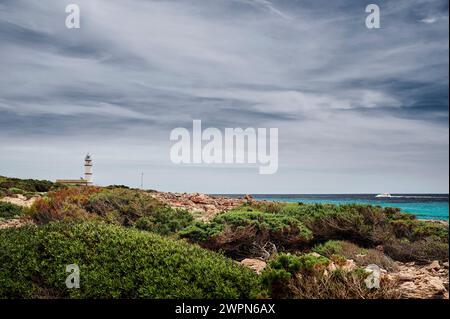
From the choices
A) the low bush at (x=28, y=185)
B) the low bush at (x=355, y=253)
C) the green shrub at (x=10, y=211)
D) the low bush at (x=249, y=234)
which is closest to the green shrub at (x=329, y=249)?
the low bush at (x=355, y=253)

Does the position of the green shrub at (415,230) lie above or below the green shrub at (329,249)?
above

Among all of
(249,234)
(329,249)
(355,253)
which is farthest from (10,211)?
(355,253)

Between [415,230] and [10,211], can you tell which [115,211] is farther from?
[415,230]

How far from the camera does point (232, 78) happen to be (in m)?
8.70

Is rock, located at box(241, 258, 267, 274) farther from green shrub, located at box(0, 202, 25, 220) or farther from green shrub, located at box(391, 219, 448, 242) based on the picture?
green shrub, located at box(0, 202, 25, 220)

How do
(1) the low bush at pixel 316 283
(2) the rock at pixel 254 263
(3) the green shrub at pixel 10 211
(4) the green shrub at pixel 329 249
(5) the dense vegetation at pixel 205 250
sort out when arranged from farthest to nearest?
(3) the green shrub at pixel 10 211 → (4) the green shrub at pixel 329 249 → (2) the rock at pixel 254 263 → (5) the dense vegetation at pixel 205 250 → (1) the low bush at pixel 316 283

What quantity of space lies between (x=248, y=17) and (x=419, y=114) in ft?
12.0

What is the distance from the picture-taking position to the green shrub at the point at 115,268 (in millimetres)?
5961

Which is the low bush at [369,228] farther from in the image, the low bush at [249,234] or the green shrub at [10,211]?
the green shrub at [10,211]

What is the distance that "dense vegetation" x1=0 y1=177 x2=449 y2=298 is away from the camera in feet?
19.7

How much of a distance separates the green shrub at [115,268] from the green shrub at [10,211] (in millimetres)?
7020
